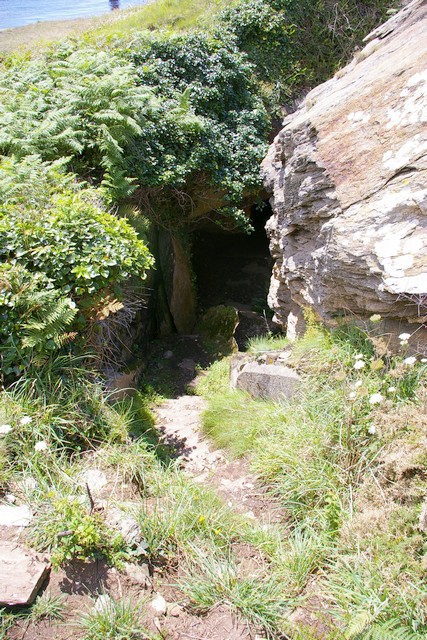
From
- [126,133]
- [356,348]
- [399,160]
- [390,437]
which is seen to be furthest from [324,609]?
[126,133]

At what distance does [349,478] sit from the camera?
380 cm

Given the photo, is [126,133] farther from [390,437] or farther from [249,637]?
[249,637]

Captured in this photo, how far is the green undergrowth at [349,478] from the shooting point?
292 cm

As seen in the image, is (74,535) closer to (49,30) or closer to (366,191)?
(366,191)

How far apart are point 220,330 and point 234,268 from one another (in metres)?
3.91

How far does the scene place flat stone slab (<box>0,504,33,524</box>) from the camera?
338 cm

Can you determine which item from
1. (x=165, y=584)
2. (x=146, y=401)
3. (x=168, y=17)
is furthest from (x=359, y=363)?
(x=168, y=17)

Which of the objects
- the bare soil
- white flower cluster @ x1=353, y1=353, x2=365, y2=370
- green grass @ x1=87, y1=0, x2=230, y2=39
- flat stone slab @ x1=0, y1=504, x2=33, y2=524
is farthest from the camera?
green grass @ x1=87, y1=0, x2=230, y2=39

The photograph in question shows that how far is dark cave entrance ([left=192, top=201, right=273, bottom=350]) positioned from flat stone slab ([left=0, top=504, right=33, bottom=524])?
24.1 feet

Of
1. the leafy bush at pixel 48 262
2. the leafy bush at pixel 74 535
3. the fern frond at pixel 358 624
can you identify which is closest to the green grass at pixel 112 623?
the leafy bush at pixel 74 535

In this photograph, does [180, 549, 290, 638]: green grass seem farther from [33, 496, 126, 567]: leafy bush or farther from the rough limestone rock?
the rough limestone rock

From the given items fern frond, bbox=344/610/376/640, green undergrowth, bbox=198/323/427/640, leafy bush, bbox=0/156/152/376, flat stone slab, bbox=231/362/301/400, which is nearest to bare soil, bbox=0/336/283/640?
green undergrowth, bbox=198/323/427/640

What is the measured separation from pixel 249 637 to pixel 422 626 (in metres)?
1.04

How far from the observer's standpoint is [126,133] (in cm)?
692
